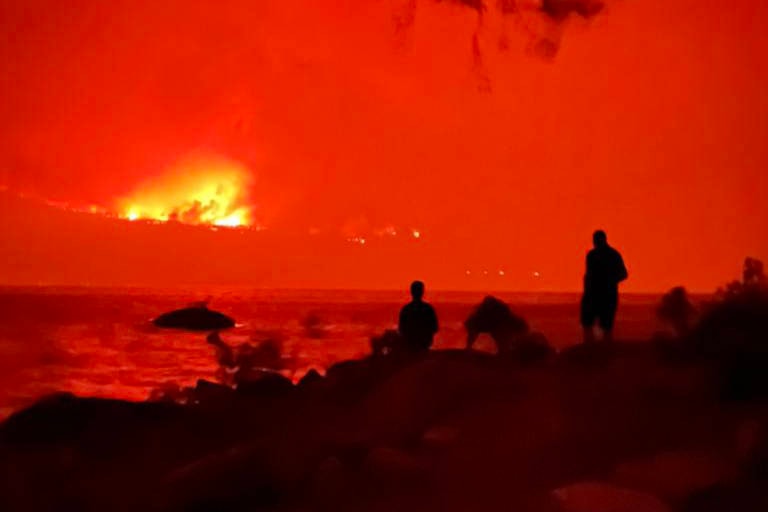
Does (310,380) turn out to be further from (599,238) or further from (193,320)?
(193,320)

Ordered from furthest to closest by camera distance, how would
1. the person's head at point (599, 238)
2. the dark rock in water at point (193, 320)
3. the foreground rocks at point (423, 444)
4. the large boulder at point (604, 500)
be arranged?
1. the dark rock in water at point (193, 320)
2. the person's head at point (599, 238)
3. the foreground rocks at point (423, 444)
4. the large boulder at point (604, 500)

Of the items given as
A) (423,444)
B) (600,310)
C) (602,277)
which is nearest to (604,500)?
(423,444)

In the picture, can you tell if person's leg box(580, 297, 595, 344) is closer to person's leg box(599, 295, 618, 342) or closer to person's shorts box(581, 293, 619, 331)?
person's shorts box(581, 293, 619, 331)

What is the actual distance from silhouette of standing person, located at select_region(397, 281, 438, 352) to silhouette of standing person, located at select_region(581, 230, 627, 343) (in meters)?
1.99

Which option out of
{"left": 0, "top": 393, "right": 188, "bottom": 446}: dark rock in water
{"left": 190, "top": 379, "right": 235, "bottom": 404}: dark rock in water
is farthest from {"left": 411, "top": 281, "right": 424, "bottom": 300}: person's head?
{"left": 0, "top": 393, "right": 188, "bottom": 446}: dark rock in water

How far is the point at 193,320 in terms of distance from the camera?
25688mm

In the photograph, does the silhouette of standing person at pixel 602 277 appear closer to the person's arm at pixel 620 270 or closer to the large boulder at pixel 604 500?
the person's arm at pixel 620 270

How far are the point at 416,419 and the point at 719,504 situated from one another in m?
4.00

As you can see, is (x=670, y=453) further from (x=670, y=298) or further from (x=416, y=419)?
(x=670, y=298)

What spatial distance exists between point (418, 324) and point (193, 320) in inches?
536

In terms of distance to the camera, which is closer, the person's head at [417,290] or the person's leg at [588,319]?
the person's leg at [588,319]

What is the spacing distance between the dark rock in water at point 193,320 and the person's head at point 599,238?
1418 centimetres

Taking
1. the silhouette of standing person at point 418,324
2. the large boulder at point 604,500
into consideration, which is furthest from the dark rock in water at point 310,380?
the large boulder at point 604,500

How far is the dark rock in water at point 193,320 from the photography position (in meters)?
24.8
